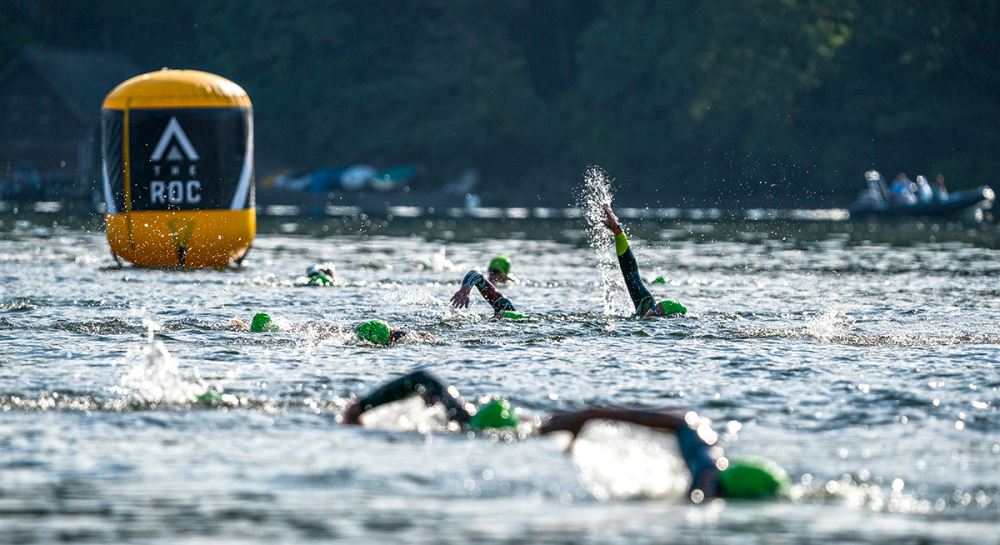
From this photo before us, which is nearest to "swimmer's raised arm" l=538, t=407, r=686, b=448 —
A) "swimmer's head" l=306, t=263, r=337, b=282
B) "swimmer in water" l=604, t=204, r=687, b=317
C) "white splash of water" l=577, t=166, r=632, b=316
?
"white splash of water" l=577, t=166, r=632, b=316

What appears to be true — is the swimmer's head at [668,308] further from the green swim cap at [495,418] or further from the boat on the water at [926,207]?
the boat on the water at [926,207]

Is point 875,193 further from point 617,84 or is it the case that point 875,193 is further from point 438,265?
point 438,265

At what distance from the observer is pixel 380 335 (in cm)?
1884

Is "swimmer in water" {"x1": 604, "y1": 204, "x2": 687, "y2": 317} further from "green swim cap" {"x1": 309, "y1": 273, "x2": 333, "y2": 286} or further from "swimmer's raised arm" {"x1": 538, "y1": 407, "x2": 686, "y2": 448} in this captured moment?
"swimmer's raised arm" {"x1": 538, "y1": 407, "x2": 686, "y2": 448}

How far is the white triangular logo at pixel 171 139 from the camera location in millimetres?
28156

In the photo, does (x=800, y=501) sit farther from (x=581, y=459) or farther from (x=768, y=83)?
(x=768, y=83)

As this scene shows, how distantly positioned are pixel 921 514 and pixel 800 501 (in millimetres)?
738

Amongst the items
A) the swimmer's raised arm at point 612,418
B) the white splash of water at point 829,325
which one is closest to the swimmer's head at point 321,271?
the white splash of water at point 829,325

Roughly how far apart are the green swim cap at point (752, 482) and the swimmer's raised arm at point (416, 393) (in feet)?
9.03

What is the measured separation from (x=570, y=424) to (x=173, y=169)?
55.8 feet

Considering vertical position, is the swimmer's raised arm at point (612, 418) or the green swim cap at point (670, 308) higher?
the swimmer's raised arm at point (612, 418)

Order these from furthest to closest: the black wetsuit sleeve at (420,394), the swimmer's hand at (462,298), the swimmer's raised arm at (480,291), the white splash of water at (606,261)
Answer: the white splash of water at (606,261) < the swimmer's raised arm at (480,291) < the swimmer's hand at (462,298) < the black wetsuit sleeve at (420,394)

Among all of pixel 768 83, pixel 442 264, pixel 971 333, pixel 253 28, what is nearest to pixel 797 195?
pixel 768 83

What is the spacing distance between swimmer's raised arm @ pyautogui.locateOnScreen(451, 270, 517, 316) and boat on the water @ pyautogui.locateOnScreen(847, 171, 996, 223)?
120ft
